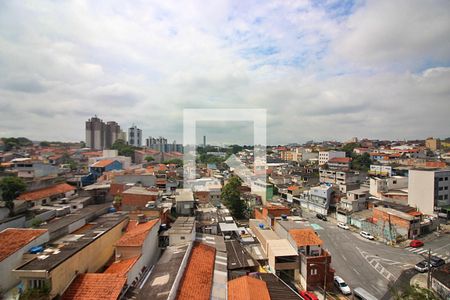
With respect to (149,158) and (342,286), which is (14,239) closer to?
(342,286)

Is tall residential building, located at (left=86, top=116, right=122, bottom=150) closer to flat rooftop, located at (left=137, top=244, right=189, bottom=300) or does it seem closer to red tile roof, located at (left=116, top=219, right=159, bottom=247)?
red tile roof, located at (left=116, top=219, right=159, bottom=247)

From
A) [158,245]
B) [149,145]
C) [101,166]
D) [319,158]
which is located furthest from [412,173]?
[149,145]

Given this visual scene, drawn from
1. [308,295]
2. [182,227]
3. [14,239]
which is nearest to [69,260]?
[14,239]

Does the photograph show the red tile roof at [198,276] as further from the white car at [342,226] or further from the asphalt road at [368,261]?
the white car at [342,226]

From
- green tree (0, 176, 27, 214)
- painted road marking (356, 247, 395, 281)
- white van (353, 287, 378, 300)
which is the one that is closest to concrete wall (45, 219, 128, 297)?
green tree (0, 176, 27, 214)

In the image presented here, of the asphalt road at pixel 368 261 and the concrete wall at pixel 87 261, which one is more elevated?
the concrete wall at pixel 87 261

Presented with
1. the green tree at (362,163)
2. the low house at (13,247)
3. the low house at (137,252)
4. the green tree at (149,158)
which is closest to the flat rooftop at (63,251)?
the low house at (13,247)
